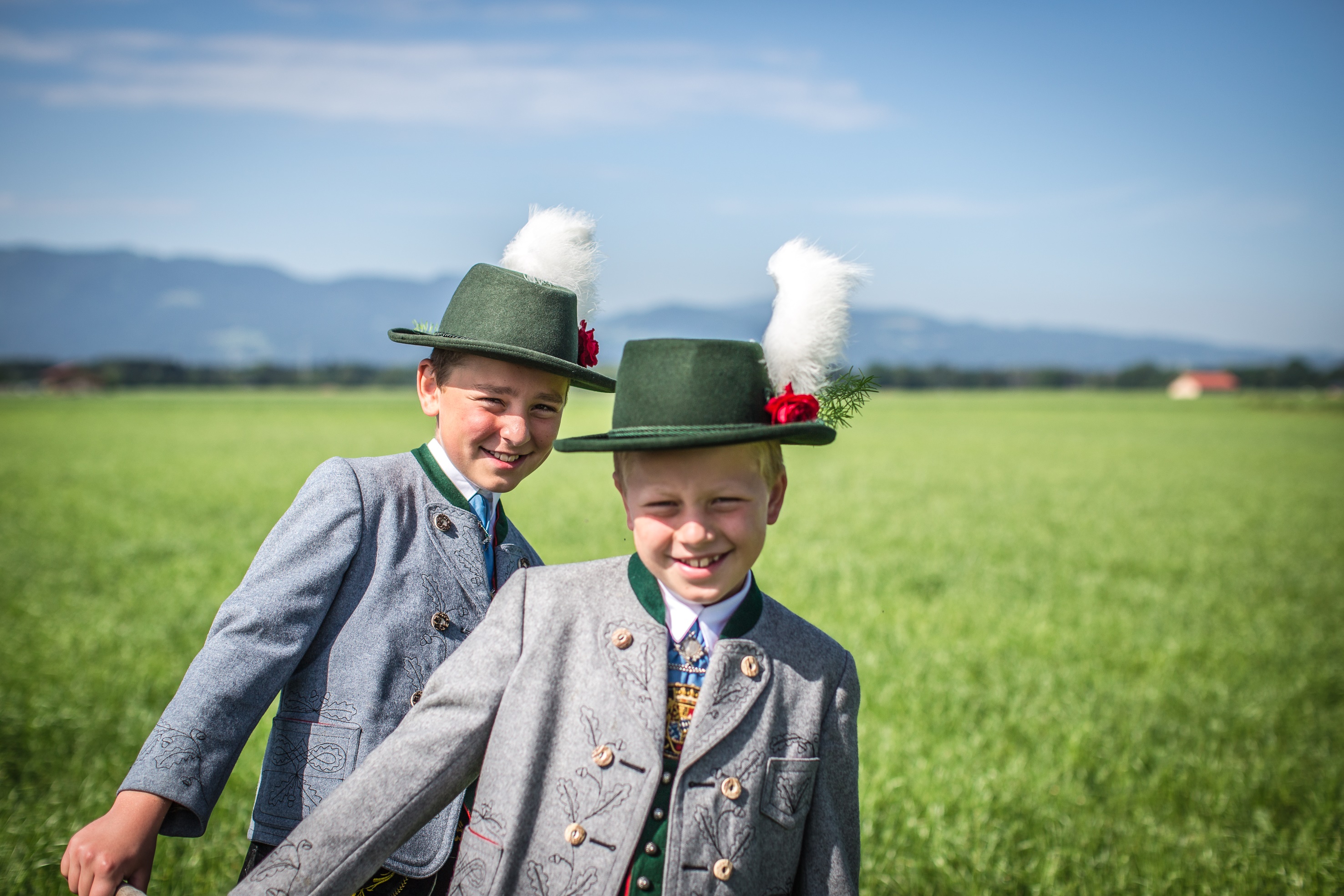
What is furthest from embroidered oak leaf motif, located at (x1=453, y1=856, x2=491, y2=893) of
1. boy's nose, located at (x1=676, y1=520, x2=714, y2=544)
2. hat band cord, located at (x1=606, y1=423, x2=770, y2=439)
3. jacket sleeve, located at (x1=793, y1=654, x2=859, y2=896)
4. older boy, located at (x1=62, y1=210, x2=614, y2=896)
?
hat band cord, located at (x1=606, y1=423, x2=770, y2=439)

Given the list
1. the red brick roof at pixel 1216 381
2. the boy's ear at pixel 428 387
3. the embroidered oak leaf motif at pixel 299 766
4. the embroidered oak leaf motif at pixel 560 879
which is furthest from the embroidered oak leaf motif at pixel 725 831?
the red brick roof at pixel 1216 381

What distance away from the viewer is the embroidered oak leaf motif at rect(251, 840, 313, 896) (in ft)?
5.15

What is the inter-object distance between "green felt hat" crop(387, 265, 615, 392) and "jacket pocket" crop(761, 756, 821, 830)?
976 mm

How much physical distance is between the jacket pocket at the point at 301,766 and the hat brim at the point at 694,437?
90cm

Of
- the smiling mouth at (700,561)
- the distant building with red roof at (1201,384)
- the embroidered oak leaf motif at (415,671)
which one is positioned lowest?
the embroidered oak leaf motif at (415,671)

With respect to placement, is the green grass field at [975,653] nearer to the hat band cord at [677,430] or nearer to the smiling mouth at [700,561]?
the smiling mouth at [700,561]

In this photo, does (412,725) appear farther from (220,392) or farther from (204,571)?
(220,392)

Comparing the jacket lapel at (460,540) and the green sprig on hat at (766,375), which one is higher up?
the green sprig on hat at (766,375)

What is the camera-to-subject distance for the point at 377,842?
1647 millimetres

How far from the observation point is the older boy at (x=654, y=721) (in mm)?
1688

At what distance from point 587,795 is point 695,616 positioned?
0.41m

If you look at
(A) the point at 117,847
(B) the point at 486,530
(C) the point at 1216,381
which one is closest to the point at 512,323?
(B) the point at 486,530

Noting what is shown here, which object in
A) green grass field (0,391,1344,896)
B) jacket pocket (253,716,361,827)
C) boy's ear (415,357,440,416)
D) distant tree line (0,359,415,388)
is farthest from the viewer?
distant tree line (0,359,415,388)

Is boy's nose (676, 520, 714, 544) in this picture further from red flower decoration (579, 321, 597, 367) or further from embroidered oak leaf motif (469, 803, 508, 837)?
red flower decoration (579, 321, 597, 367)
